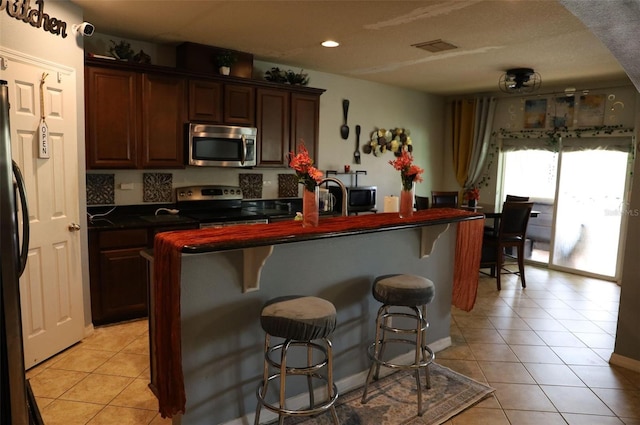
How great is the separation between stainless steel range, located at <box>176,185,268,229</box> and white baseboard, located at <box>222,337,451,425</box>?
77.0 inches

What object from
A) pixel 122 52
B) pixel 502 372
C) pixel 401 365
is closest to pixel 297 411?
pixel 401 365

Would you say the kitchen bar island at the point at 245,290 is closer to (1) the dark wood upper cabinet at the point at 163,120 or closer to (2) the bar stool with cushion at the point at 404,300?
(2) the bar stool with cushion at the point at 404,300

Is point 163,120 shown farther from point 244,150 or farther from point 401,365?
point 401,365

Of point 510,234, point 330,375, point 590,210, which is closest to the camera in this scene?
point 330,375

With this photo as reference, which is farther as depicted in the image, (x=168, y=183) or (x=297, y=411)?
(x=168, y=183)

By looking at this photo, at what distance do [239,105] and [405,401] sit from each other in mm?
3211

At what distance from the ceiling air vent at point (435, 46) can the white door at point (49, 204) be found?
2.95 m

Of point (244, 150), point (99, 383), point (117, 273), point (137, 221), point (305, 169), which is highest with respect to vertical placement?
point (244, 150)

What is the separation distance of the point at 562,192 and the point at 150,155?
529 cm

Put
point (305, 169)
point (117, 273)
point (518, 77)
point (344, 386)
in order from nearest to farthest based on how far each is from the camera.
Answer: point (305, 169) → point (344, 386) → point (117, 273) → point (518, 77)

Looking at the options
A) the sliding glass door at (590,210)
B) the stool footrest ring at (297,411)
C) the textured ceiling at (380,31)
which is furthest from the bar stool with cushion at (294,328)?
the sliding glass door at (590,210)

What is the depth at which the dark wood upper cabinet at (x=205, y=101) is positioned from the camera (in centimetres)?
423

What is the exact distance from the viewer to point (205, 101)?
430cm

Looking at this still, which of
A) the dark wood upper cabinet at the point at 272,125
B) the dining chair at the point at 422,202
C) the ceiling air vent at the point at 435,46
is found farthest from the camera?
the dining chair at the point at 422,202
